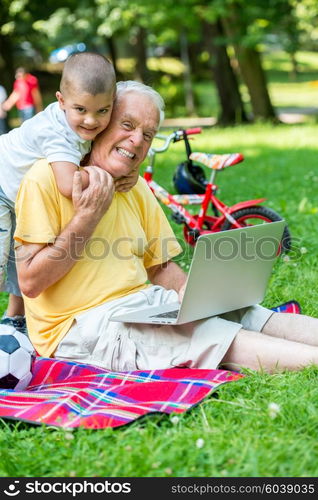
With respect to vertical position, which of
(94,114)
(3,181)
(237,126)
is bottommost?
(237,126)

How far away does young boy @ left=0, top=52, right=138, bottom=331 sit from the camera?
313 centimetres

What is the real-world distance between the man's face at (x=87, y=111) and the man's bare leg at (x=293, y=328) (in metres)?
1.17

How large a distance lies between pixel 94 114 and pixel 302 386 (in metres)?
1.42

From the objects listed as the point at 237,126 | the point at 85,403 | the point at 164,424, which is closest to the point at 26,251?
the point at 85,403

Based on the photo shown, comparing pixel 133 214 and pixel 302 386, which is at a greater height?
pixel 133 214

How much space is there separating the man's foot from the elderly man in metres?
0.75

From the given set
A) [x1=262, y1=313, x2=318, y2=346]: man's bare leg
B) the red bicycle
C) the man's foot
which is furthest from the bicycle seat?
[x1=262, y1=313, x2=318, y2=346]: man's bare leg

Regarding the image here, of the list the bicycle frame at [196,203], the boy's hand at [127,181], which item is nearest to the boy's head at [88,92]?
the boy's hand at [127,181]

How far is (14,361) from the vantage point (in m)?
3.17

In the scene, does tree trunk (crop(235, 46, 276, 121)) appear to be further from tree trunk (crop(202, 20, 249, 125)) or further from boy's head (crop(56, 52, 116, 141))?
boy's head (crop(56, 52, 116, 141))

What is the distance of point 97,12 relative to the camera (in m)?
22.1

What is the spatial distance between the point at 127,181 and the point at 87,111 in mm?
382

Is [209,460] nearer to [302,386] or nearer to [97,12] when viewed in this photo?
[302,386]
